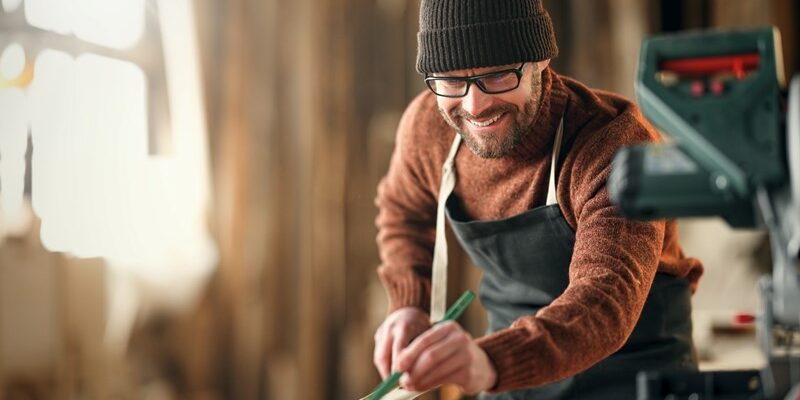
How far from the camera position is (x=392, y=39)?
11.7 ft

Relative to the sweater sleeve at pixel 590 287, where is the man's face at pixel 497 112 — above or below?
above

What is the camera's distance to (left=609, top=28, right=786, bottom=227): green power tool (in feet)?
3.22

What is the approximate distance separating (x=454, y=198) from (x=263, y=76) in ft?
4.37

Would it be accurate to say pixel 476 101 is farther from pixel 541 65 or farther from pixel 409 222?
pixel 409 222

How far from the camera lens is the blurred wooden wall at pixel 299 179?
2951 millimetres

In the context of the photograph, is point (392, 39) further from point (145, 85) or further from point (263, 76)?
point (145, 85)

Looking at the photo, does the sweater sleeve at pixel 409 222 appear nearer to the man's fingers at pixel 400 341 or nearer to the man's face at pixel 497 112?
the man's fingers at pixel 400 341

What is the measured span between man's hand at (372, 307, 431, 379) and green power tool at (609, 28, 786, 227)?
83 centimetres

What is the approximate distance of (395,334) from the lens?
1827mm

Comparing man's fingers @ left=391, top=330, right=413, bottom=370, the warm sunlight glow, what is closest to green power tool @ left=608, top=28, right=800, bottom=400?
man's fingers @ left=391, top=330, right=413, bottom=370

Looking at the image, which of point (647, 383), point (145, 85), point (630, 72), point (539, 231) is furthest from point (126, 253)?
point (630, 72)

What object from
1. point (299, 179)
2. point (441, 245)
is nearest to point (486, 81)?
point (441, 245)

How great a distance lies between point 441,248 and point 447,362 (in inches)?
26.7

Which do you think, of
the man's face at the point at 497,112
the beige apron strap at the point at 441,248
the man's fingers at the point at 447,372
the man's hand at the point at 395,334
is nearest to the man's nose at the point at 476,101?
the man's face at the point at 497,112
